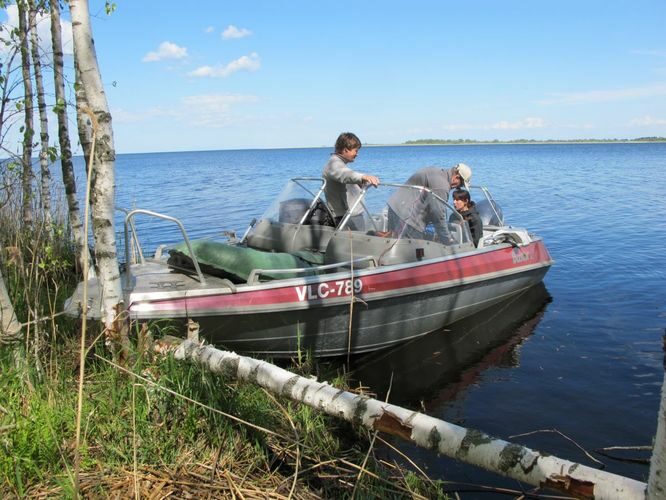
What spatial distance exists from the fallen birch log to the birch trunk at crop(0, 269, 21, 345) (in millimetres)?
1128

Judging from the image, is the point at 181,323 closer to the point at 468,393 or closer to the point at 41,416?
the point at 41,416

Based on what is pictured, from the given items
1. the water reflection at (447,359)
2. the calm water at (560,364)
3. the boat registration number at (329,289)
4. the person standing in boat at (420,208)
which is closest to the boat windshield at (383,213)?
the person standing in boat at (420,208)

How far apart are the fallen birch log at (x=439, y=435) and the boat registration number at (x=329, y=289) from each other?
1.95 metres

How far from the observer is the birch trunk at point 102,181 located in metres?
3.65

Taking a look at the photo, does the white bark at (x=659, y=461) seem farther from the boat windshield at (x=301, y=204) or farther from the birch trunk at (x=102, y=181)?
the boat windshield at (x=301, y=204)

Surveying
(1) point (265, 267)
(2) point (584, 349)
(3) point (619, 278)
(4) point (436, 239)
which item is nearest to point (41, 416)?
(1) point (265, 267)

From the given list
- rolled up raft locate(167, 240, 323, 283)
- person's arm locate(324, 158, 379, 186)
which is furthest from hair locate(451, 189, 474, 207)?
rolled up raft locate(167, 240, 323, 283)

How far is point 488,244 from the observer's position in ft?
27.8

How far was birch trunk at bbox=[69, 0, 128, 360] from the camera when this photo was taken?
3.65 meters

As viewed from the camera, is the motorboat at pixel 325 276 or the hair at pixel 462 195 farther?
the hair at pixel 462 195

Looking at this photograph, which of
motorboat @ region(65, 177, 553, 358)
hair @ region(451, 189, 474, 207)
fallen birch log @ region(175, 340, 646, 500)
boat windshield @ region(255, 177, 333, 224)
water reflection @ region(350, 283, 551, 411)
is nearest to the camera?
fallen birch log @ region(175, 340, 646, 500)

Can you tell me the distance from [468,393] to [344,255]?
2.15 metres

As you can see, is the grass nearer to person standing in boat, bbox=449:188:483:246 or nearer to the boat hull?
the boat hull

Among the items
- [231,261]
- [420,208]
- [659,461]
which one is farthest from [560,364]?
[659,461]
